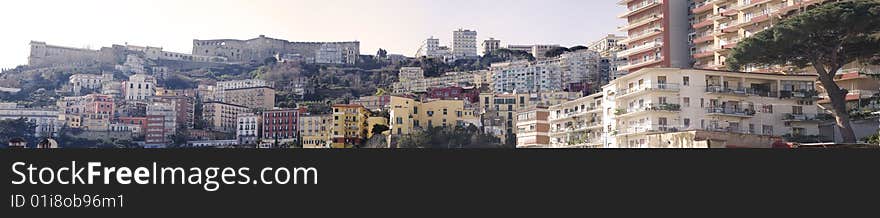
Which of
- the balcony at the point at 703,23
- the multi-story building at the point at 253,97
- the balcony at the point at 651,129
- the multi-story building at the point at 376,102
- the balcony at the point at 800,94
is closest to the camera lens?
the balcony at the point at 651,129

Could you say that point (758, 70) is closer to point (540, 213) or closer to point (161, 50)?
point (540, 213)

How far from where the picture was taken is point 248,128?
11000cm

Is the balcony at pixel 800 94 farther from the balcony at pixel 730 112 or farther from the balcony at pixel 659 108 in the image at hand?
the balcony at pixel 659 108

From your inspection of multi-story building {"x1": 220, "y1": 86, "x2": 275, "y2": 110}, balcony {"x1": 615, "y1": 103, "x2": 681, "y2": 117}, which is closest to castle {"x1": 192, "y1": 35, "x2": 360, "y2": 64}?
multi-story building {"x1": 220, "y1": 86, "x2": 275, "y2": 110}

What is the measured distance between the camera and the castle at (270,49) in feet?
526

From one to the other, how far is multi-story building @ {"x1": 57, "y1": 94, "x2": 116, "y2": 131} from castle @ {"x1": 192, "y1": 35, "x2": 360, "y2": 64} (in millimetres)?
47949

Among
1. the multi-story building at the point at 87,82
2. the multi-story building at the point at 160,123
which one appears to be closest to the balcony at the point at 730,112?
the multi-story building at the point at 160,123

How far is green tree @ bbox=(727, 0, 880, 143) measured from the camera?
39.4m

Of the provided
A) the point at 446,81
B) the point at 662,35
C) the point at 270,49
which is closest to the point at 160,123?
the point at 446,81

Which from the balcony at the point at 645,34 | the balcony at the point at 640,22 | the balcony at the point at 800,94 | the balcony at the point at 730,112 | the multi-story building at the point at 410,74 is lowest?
the balcony at the point at 730,112

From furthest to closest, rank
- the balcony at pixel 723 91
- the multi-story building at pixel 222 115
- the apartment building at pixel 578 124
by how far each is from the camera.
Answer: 1. the multi-story building at pixel 222 115
2. the apartment building at pixel 578 124
3. the balcony at pixel 723 91

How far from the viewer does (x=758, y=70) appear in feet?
158

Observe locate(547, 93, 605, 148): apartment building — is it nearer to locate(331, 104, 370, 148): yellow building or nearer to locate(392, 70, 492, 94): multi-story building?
locate(331, 104, 370, 148): yellow building

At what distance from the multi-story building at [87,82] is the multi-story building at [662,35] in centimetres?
9281
